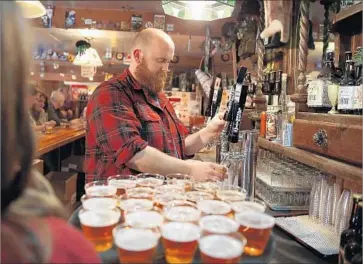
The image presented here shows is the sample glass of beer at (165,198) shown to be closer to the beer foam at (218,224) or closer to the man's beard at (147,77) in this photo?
the beer foam at (218,224)

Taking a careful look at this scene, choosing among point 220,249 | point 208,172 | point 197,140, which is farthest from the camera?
point 197,140

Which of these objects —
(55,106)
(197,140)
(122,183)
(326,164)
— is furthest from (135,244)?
(55,106)

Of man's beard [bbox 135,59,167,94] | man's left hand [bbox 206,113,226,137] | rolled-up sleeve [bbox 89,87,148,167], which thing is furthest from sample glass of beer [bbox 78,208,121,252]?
man's left hand [bbox 206,113,226,137]

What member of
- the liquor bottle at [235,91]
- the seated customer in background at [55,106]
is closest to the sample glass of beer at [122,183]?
the liquor bottle at [235,91]

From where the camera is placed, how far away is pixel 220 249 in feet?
2.68

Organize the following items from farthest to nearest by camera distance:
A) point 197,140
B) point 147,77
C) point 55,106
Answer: point 55,106
point 197,140
point 147,77

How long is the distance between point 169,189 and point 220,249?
41 cm

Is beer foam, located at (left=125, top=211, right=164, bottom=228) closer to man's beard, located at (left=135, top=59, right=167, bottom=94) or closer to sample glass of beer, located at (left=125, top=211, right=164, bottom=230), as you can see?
sample glass of beer, located at (left=125, top=211, right=164, bottom=230)

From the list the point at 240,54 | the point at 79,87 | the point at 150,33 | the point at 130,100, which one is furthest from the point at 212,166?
the point at 79,87

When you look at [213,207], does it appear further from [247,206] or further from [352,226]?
[352,226]

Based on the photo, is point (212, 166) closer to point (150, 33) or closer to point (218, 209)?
point (218, 209)

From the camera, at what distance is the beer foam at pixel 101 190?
110cm

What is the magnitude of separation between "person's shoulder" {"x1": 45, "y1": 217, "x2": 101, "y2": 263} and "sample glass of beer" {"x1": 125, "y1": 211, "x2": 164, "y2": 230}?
204 mm

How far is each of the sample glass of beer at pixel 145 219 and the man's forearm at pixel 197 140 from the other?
4.28 feet
